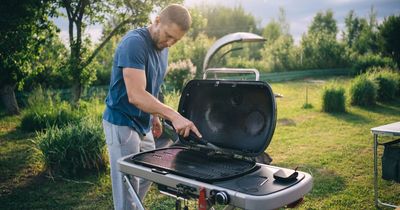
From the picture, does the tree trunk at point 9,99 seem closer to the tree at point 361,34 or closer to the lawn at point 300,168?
the lawn at point 300,168

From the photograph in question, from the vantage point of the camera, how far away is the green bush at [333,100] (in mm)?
10094

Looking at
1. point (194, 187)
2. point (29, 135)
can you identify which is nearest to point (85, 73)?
point (29, 135)

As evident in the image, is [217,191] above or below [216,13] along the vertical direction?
below

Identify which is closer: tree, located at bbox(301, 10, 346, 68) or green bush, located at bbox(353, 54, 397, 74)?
green bush, located at bbox(353, 54, 397, 74)

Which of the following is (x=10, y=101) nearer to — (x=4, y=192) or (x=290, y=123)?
(x=4, y=192)

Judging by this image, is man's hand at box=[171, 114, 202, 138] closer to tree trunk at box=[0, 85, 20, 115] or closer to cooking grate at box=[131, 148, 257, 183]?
cooking grate at box=[131, 148, 257, 183]

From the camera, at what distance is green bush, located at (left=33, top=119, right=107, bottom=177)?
5262mm

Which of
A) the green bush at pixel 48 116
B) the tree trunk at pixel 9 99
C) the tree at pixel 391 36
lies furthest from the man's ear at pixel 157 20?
the tree at pixel 391 36

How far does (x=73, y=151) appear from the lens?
5266 millimetres

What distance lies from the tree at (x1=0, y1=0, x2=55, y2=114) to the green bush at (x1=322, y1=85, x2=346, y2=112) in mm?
7171

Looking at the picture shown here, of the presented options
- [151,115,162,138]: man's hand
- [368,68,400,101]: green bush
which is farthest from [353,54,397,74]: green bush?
[151,115,162,138]: man's hand

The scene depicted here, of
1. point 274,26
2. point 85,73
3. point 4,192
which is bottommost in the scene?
point 4,192

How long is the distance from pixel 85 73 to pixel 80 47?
0.58 meters

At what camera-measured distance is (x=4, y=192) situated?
4.82 m
